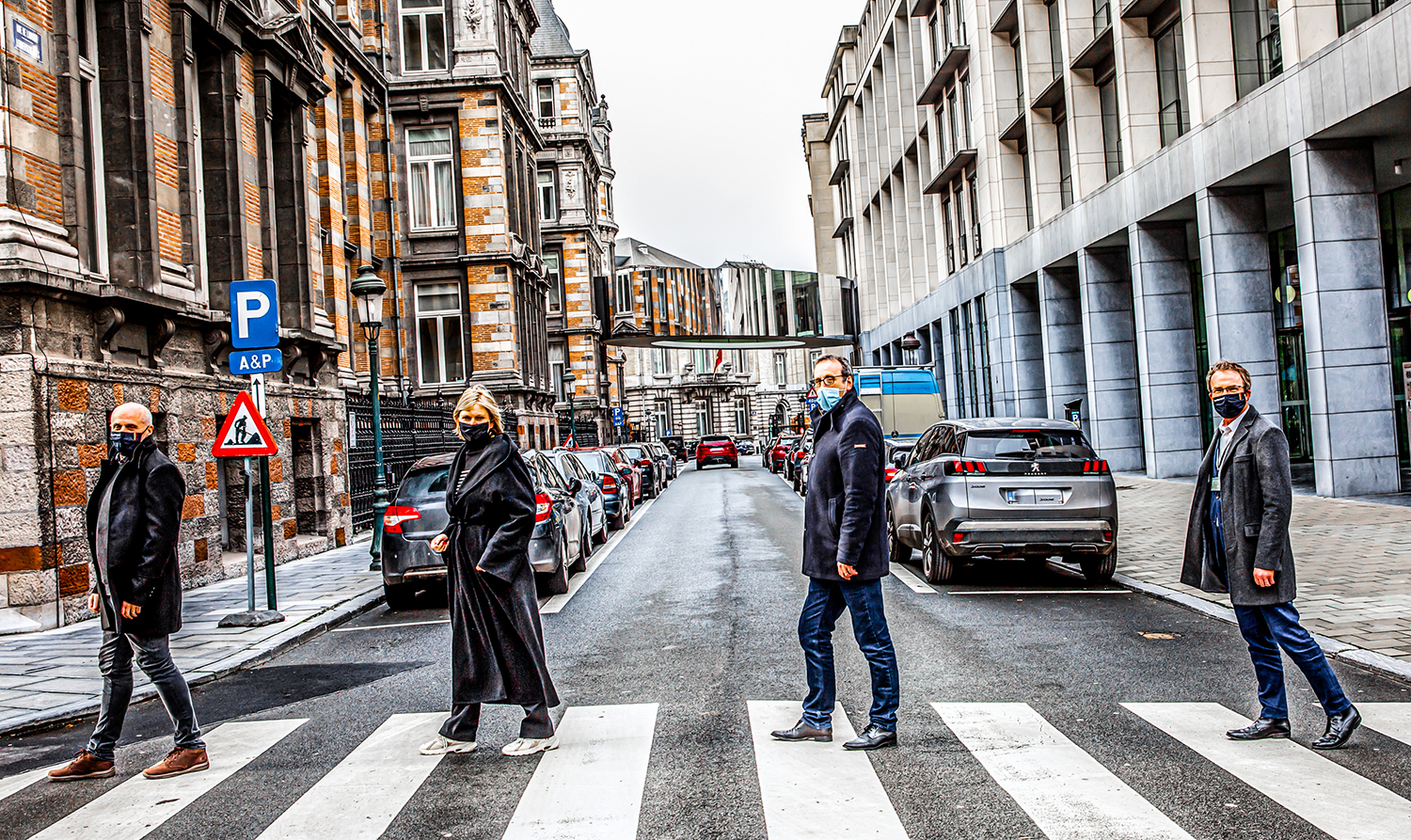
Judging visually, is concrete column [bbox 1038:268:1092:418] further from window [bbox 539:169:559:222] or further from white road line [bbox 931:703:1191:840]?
window [bbox 539:169:559:222]

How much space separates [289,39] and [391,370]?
14.0 m

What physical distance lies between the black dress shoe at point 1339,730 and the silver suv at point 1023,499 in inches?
223

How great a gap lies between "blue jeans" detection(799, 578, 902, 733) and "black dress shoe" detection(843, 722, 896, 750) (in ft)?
0.10

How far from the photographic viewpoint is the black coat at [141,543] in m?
5.66

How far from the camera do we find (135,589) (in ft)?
18.5

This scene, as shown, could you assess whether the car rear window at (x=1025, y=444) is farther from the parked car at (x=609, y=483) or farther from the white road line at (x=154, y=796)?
the parked car at (x=609, y=483)

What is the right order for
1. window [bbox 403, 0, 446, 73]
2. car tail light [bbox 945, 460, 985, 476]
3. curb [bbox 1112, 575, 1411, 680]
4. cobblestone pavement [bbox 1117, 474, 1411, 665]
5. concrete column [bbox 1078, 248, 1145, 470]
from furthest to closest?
1. window [bbox 403, 0, 446, 73]
2. concrete column [bbox 1078, 248, 1145, 470]
3. car tail light [bbox 945, 460, 985, 476]
4. cobblestone pavement [bbox 1117, 474, 1411, 665]
5. curb [bbox 1112, 575, 1411, 680]

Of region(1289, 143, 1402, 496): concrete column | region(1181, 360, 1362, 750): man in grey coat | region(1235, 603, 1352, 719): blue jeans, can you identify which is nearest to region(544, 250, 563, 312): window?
region(1289, 143, 1402, 496): concrete column

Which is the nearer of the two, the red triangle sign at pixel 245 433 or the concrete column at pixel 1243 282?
the red triangle sign at pixel 245 433

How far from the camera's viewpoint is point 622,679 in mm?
7480

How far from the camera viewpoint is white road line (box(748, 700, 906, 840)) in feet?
14.4

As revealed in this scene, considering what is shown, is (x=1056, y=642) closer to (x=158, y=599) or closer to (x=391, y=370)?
(x=158, y=599)

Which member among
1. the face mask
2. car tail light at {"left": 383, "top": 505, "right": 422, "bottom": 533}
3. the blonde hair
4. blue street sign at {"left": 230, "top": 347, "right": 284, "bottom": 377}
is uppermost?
blue street sign at {"left": 230, "top": 347, "right": 284, "bottom": 377}

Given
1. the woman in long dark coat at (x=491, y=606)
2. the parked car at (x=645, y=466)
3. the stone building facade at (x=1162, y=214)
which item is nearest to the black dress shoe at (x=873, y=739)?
the woman in long dark coat at (x=491, y=606)
